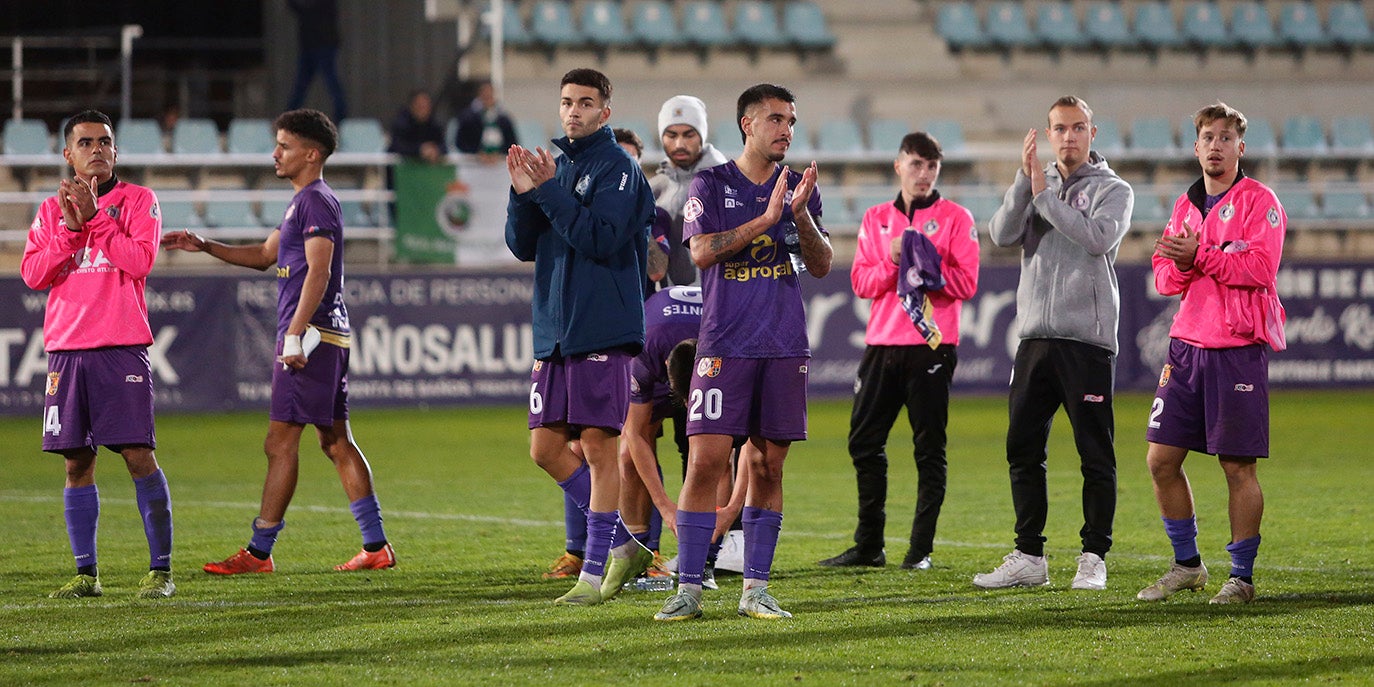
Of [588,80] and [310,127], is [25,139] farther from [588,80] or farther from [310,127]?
[588,80]

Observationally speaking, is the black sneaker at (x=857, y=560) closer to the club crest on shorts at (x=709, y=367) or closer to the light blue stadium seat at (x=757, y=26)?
the club crest on shorts at (x=709, y=367)

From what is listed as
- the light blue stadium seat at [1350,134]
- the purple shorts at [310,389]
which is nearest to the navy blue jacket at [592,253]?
the purple shorts at [310,389]

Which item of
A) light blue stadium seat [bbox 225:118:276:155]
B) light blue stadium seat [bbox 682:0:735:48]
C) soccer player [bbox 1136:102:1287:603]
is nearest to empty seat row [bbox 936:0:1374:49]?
light blue stadium seat [bbox 682:0:735:48]

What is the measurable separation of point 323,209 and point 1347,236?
18117mm

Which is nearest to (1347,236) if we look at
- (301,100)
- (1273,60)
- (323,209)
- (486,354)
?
(1273,60)

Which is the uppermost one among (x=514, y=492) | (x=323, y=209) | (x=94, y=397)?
(x=323, y=209)

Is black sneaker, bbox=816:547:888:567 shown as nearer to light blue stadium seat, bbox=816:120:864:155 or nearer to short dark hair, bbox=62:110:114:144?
short dark hair, bbox=62:110:114:144

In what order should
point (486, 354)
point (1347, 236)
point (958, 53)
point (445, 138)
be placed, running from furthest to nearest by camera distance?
point (958, 53) → point (1347, 236) → point (445, 138) → point (486, 354)

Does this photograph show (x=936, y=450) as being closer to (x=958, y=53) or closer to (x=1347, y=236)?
(x=1347, y=236)

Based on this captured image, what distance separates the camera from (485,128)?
61.1 ft

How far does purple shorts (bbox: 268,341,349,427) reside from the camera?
312 inches

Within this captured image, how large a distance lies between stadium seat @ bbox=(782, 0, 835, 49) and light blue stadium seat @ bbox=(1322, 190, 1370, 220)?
7.47 m

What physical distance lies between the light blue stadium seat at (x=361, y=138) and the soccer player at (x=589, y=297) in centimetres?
1416

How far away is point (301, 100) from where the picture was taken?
2072cm
